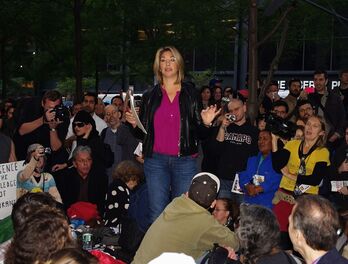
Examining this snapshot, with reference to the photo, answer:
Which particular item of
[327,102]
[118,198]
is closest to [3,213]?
[118,198]

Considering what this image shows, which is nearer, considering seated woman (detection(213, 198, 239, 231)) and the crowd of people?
the crowd of people

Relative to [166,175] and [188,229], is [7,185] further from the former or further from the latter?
[188,229]

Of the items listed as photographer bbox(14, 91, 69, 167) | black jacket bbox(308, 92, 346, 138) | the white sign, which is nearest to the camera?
the white sign

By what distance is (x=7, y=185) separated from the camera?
712cm

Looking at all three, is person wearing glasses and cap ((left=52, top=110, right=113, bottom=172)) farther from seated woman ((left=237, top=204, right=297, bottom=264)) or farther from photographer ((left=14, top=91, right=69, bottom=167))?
seated woman ((left=237, top=204, right=297, bottom=264))

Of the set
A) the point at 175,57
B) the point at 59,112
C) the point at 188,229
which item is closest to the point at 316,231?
the point at 188,229

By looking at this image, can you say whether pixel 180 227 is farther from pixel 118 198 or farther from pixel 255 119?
pixel 255 119

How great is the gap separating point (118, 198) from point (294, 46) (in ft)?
51.1

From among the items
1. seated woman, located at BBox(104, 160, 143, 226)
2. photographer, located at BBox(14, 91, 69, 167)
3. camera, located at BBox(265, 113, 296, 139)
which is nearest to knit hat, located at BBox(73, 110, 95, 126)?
photographer, located at BBox(14, 91, 69, 167)

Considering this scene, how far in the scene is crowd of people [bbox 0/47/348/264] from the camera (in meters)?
3.83

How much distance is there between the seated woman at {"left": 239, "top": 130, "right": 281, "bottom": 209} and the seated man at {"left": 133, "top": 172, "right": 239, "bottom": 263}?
251 centimetres

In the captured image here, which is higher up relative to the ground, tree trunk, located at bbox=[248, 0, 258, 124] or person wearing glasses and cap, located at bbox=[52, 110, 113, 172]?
tree trunk, located at bbox=[248, 0, 258, 124]

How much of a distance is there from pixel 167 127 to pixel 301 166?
2.03 meters

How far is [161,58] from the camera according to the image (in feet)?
17.5
